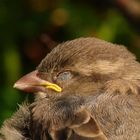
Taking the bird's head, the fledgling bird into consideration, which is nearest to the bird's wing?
the fledgling bird

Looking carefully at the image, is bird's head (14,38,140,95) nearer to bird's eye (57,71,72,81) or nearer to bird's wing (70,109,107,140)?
bird's eye (57,71,72,81)

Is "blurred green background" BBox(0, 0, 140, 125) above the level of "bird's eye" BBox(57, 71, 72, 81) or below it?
below

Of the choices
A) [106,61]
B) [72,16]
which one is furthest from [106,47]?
[72,16]

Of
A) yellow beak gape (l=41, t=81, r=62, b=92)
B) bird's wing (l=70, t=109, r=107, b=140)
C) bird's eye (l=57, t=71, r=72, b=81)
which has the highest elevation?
bird's wing (l=70, t=109, r=107, b=140)

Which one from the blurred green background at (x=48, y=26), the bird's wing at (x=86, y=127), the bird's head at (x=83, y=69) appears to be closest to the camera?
the bird's wing at (x=86, y=127)

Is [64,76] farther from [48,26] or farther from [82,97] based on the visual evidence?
[48,26]

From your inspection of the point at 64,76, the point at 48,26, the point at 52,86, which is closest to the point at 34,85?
the point at 52,86

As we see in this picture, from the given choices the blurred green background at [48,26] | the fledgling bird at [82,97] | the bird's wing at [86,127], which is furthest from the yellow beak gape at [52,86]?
the blurred green background at [48,26]

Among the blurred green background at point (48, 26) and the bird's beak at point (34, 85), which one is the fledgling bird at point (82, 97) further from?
the blurred green background at point (48, 26)
